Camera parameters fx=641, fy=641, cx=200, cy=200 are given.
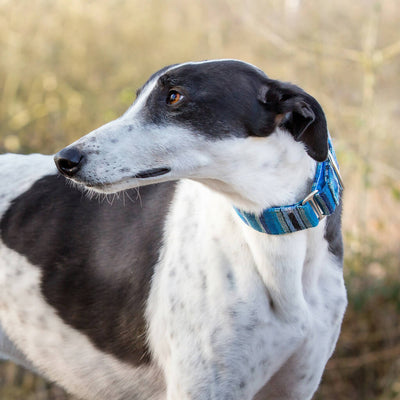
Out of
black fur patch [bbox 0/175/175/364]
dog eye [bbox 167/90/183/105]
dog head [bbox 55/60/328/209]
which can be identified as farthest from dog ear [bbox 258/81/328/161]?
black fur patch [bbox 0/175/175/364]

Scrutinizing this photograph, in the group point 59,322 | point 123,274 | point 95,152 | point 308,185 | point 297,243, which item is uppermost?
point 95,152

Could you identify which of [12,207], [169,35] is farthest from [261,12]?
[12,207]

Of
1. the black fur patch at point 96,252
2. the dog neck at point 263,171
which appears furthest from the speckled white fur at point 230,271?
the black fur patch at point 96,252

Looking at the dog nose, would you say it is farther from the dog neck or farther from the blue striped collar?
the blue striped collar

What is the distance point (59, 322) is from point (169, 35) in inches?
170

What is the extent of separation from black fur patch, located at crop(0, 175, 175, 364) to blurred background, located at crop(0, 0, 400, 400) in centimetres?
87

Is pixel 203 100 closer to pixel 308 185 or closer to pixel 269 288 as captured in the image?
pixel 308 185

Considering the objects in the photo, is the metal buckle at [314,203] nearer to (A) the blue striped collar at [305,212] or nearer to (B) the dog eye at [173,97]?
(A) the blue striped collar at [305,212]

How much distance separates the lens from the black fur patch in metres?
2.42

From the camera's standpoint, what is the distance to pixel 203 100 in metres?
2.02

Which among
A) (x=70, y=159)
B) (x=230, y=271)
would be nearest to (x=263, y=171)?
(x=230, y=271)

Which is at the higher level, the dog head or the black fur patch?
the dog head

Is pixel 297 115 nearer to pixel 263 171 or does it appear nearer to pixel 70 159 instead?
pixel 263 171

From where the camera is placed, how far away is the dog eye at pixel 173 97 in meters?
2.03
